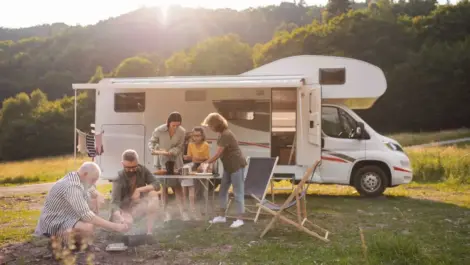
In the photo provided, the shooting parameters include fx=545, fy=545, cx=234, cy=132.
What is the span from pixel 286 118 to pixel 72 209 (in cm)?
636

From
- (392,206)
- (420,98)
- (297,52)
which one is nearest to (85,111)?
(297,52)

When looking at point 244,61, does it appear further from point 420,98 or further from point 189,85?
point 189,85

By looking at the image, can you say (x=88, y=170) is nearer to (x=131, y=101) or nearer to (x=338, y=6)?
(x=131, y=101)

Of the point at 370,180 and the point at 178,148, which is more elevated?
the point at 178,148

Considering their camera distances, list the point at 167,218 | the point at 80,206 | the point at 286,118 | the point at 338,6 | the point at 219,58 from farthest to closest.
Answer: the point at 338,6 → the point at 219,58 → the point at 286,118 → the point at 167,218 → the point at 80,206

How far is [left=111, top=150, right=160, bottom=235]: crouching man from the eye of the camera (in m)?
6.16

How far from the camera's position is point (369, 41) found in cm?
4331

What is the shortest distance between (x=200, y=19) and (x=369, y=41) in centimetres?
3251

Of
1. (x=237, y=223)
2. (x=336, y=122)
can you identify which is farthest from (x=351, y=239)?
(x=336, y=122)

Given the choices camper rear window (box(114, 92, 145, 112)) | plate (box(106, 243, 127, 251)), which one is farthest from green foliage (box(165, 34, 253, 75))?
plate (box(106, 243, 127, 251))

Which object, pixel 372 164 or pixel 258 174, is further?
pixel 372 164

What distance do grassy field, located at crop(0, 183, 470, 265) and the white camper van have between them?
2.31 feet

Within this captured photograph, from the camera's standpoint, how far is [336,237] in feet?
22.2

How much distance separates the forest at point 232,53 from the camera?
4034 centimetres
